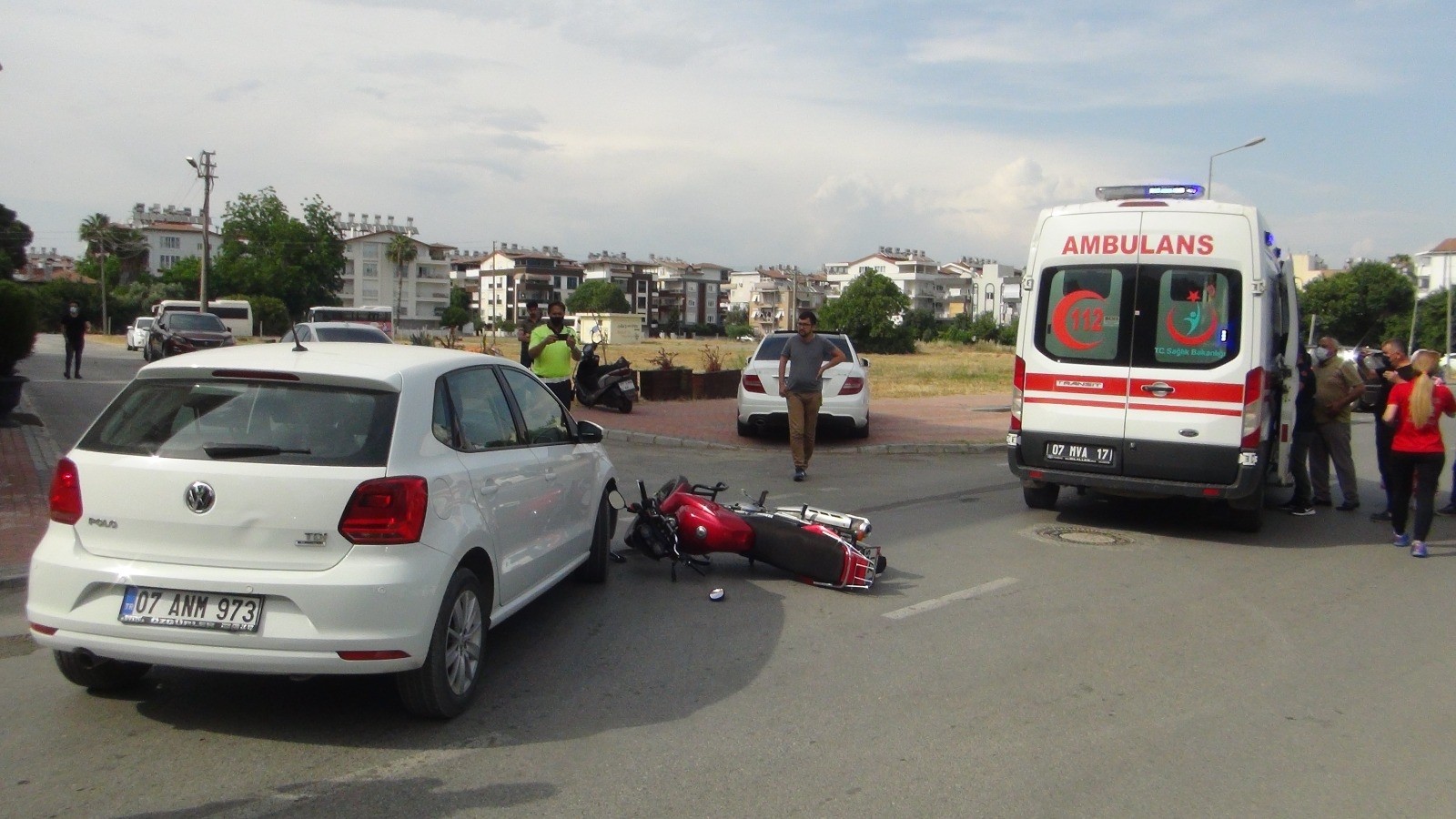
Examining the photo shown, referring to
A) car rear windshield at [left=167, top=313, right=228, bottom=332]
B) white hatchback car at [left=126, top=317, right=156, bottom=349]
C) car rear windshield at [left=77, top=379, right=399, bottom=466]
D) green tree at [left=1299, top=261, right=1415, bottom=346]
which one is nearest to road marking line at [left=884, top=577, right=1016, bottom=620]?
car rear windshield at [left=77, top=379, right=399, bottom=466]

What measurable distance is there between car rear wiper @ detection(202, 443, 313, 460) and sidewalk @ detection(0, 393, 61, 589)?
2.90 meters

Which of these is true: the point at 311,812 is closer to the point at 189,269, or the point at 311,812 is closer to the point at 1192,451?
the point at 1192,451

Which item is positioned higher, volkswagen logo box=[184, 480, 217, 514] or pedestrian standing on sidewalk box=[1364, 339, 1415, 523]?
pedestrian standing on sidewalk box=[1364, 339, 1415, 523]

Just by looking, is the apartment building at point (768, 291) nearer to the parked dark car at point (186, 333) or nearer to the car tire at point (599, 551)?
the parked dark car at point (186, 333)

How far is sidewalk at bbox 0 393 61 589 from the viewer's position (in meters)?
7.36

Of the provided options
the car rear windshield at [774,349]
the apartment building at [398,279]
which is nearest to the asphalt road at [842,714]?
the car rear windshield at [774,349]

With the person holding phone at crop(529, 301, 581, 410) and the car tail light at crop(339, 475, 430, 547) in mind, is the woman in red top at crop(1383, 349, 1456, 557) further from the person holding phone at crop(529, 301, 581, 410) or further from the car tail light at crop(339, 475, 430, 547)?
the person holding phone at crop(529, 301, 581, 410)

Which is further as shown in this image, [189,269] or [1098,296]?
[189,269]

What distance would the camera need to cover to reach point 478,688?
520cm

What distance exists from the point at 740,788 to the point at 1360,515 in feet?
31.7

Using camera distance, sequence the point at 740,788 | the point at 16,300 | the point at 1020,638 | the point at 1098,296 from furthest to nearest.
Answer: the point at 16,300 → the point at 1098,296 → the point at 1020,638 → the point at 740,788

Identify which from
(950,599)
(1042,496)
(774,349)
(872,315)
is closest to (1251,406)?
(1042,496)

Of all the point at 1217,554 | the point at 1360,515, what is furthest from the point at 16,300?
the point at 1360,515

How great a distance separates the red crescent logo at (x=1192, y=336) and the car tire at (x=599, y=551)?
16.8ft
